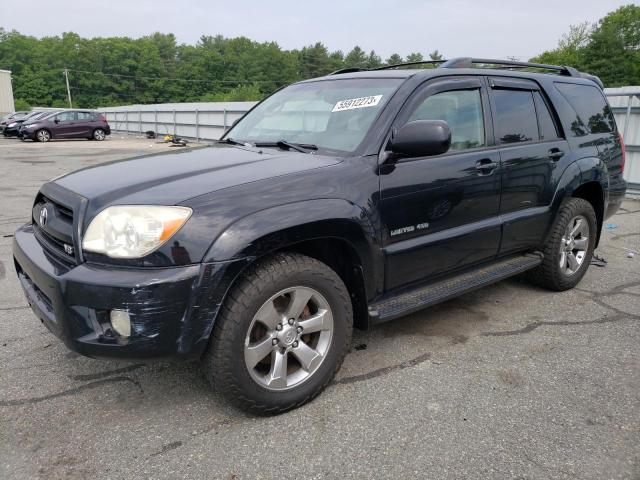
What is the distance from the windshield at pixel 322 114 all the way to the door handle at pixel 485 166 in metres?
0.75

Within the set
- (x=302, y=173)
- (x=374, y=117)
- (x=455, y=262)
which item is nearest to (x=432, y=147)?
(x=374, y=117)

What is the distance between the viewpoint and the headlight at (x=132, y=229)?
85.9 inches

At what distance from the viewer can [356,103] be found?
312 cm

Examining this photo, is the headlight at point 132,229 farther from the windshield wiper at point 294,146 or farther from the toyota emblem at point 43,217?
the windshield wiper at point 294,146

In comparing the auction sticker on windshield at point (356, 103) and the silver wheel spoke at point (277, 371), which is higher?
the auction sticker on windshield at point (356, 103)

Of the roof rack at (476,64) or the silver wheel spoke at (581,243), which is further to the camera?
the silver wheel spoke at (581,243)

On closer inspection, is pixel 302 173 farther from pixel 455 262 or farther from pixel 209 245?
pixel 455 262

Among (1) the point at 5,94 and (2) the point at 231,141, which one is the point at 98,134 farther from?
(1) the point at 5,94

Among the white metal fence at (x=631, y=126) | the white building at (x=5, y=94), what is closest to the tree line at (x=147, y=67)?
the white building at (x=5, y=94)

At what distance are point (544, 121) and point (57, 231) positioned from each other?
347 cm

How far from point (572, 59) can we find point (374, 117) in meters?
82.1

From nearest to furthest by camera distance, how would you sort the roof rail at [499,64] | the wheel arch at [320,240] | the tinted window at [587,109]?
the wheel arch at [320,240]
the roof rail at [499,64]
the tinted window at [587,109]

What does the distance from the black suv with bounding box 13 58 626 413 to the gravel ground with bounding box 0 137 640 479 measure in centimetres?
29

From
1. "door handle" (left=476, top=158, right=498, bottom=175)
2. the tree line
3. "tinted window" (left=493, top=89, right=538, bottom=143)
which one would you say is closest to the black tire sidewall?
"tinted window" (left=493, top=89, right=538, bottom=143)
